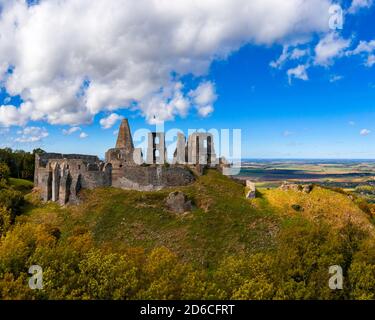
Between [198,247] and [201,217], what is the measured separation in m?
5.79

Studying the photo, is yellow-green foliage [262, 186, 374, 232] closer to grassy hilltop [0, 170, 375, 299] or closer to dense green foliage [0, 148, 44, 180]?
grassy hilltop [0, 170, 375, 299]

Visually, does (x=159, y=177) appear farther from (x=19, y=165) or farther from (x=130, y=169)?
(x=19, y=165)

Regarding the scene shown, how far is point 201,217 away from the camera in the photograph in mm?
46969

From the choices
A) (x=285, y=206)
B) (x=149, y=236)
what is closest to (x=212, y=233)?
(x=149, y=236)

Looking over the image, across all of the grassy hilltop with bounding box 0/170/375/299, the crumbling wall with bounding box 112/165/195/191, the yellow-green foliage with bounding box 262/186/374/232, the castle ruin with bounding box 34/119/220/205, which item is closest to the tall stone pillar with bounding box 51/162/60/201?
the castle ruin with bounding box 34/119/220/205

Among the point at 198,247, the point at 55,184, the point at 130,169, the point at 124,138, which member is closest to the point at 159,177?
the point at 130,169

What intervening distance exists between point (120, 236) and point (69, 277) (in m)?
18.9

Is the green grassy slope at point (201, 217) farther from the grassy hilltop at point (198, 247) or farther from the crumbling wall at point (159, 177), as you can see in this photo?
the crumbling wall at point (159, 177)

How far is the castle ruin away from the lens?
180 ft

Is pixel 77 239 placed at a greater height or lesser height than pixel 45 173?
lesser

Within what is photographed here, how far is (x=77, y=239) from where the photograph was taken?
3666 centimetres

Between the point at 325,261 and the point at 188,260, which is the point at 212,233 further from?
the point at 325,261

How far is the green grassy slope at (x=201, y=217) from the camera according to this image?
139ft

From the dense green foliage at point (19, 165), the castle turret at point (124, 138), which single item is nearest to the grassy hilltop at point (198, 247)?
the castle turret at point (124, 138)
